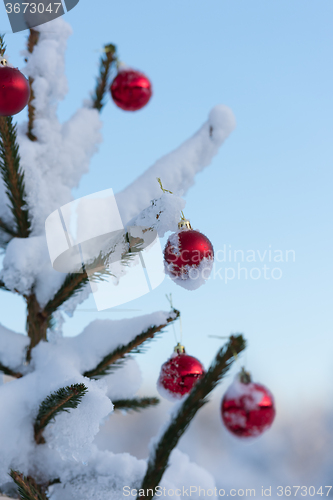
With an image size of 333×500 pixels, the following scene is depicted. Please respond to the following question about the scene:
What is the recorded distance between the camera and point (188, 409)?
0.83 m

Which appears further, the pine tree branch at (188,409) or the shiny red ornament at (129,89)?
the shiny red ornament at (129,89)

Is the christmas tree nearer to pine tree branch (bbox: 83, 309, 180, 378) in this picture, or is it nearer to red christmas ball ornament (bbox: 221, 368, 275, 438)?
pine tree branch (bbox: 83, 309, 180, 378)

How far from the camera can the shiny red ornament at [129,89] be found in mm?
2057

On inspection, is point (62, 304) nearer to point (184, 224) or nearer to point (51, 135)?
point (184, 224)

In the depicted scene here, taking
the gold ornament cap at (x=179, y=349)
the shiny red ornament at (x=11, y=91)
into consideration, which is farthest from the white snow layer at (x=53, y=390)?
the shiny red ornament at (x=11, y=91)

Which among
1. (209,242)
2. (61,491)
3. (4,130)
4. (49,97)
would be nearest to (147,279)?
(209,242)

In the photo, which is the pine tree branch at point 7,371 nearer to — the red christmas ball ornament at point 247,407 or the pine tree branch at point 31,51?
the red christmas ball ornament at point 247,407

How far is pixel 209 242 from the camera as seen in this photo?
1.26 metres

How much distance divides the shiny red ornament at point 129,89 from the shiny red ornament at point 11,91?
0.76 m

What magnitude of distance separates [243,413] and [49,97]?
1794 millimetres

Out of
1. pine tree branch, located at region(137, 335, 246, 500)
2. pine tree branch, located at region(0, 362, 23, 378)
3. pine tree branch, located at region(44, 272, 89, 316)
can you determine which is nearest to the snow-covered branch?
pine tree branch, located at region(0, 362, 23, 378)

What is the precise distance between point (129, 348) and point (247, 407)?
0.67 metres

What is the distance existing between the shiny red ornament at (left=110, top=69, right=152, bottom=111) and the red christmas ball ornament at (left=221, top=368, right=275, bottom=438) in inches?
63.0

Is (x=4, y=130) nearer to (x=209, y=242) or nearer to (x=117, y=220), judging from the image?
(x=117, y=220)
